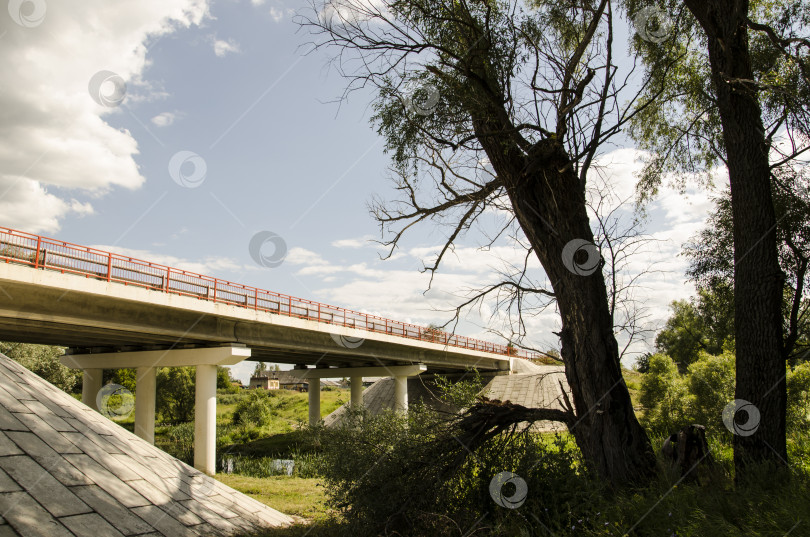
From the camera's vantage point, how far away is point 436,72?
7.57 meters

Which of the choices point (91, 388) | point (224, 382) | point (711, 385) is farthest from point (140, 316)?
point (224, 382)

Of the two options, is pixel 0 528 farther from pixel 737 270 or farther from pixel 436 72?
pixel 737 270

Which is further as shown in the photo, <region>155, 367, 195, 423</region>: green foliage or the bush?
<region>155, 367, 195, 423</region>: green foliage

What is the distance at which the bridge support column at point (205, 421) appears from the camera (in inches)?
801

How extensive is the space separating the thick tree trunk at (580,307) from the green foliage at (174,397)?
38480 millimetres

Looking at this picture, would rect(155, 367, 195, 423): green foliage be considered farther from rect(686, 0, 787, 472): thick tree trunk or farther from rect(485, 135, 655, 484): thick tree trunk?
rect(686, 0, 787, 472): thick tree trunk

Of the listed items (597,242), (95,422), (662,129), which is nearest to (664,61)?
(662,129)

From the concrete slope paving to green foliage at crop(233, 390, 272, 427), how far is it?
29839 millimetres

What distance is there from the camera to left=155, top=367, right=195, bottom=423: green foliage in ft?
130

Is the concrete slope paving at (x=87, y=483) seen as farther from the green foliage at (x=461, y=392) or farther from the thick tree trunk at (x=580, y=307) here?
the thick tree trunk at (x=580, y=307)

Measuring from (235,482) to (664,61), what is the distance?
17.6 meters

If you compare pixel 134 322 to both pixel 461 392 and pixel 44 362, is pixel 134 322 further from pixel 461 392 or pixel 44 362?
pixel 44 362

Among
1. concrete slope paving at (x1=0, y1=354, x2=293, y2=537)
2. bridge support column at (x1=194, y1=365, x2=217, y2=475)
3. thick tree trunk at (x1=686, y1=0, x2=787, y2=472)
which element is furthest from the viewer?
bridge support column at (x1=194, y1=365, x2=217, y2=475)

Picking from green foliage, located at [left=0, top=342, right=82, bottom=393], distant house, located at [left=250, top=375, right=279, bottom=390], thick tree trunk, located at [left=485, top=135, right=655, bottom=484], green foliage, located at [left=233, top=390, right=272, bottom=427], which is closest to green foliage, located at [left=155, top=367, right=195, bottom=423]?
green foliage, located at [left=233, top=390, right=272, bottom=427]
